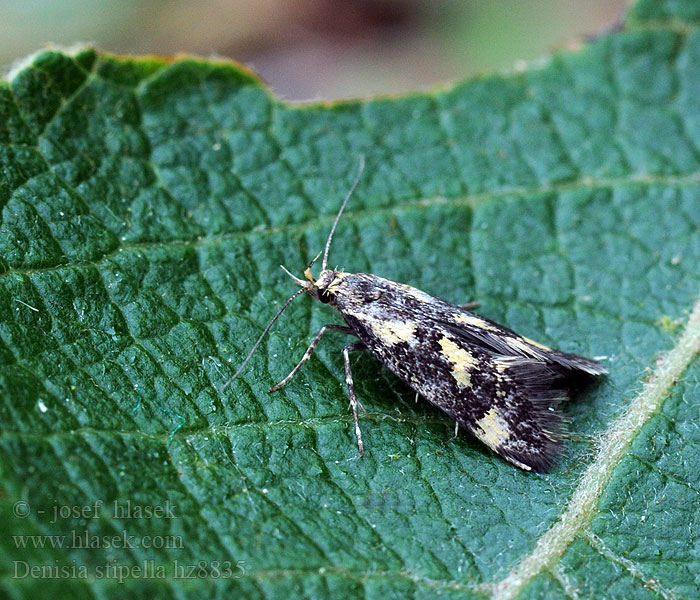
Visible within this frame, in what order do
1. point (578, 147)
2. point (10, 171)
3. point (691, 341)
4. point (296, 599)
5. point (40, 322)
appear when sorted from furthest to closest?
1. point (578, 147)
2. point (691, 341)
3. point (10, 171)
4. point (40, 322)
5. point (296, 599)

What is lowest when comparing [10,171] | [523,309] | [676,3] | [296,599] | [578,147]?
[296,599]

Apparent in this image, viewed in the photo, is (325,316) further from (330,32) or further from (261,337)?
(330,32)

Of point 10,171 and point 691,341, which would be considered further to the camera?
point 691,341

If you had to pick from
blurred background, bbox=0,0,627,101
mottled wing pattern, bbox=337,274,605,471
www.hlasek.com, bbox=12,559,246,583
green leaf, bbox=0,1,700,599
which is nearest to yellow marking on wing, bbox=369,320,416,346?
mottled wing pattern, bbox=337,274,605,471

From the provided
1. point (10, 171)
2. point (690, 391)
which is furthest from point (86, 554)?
point (690, 391)

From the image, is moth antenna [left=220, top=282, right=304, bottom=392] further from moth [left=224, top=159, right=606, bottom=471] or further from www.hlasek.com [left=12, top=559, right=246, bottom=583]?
www.hlasek.com [left=12, top=559, right=246, bottom=583]

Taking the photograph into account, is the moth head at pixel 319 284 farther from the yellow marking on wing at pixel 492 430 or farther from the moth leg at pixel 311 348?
the yellow marking on wing at pixel 492 430

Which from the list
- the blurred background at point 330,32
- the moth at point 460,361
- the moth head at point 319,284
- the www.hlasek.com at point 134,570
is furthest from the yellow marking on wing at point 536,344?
the blurred background at point 330,32

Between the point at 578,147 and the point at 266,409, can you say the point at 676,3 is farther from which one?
the point at 266,409
